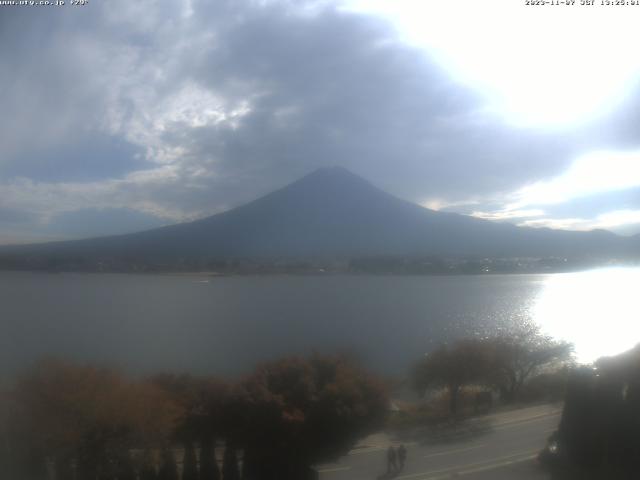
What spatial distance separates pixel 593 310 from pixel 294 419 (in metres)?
6.32

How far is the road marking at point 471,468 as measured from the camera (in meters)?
5.04

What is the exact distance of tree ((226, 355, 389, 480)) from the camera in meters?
5.32

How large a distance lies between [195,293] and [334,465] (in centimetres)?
621

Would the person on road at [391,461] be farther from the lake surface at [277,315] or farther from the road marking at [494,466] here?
the lake surface at [277,315]

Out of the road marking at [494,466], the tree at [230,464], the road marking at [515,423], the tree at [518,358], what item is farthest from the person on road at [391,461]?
the tree at [518,358]

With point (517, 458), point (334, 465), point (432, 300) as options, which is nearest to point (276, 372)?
point (334, 465)

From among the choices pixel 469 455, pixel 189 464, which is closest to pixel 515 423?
pixel 469 455

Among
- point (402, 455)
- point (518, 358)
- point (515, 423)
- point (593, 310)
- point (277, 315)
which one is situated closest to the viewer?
point (402, 455)

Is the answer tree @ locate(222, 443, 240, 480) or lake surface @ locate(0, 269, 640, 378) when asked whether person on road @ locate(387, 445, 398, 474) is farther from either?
tree @ locate(222, 443, 240, 480)

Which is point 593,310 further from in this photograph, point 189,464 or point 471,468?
point 189,464

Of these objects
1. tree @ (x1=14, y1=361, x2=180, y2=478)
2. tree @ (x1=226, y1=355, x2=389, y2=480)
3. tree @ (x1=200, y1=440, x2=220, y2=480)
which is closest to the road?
tree @ (x1=226, y1=355, x2=389, y2=480)

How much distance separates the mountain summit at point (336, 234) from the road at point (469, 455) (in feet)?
19.4

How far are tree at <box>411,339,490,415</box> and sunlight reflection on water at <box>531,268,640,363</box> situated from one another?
48.4 inches

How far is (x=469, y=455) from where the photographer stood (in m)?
5.33
